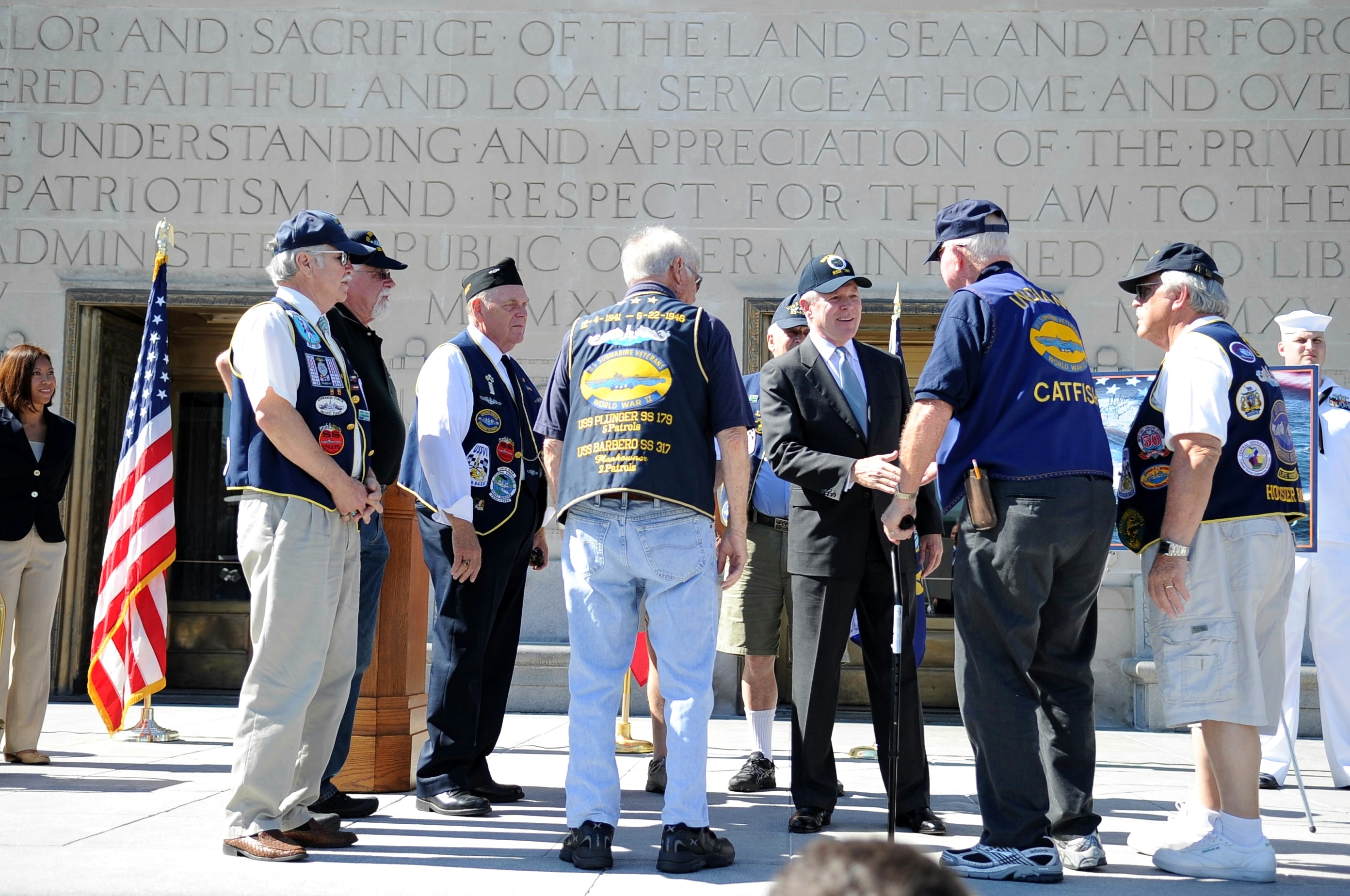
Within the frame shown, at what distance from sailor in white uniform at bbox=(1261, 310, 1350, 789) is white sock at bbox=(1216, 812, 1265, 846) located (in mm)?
2354

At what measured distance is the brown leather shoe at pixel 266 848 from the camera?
364cm

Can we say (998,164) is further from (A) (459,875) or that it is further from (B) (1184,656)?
(A) (459,875)

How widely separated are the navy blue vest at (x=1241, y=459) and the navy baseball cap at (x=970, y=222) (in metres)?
0.77

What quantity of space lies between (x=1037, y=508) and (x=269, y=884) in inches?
98.5

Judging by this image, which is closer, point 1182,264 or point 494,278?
point 1182,264

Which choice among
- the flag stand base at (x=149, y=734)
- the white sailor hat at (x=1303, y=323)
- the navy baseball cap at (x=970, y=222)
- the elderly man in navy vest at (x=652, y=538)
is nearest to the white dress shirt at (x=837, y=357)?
the navy baseball cap at (x=970, y=222)

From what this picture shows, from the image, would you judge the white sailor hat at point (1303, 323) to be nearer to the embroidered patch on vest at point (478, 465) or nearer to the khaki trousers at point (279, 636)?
the embroidered patch on vest at point (478, 465)

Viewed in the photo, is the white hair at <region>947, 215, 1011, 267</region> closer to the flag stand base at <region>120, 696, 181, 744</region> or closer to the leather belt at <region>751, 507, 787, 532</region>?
the leather belt at <region>751, 507, 787, 532</region>

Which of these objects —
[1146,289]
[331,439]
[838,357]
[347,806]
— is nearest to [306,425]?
[331,439]

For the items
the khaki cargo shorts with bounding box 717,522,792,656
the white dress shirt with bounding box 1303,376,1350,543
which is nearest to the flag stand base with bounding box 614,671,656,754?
the khaki cargo shorts with bounding box 717,522,792,656

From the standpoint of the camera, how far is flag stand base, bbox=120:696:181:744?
6.73 meters

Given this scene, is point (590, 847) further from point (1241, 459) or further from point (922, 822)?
point (1241, 459)

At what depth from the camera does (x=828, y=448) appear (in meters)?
4.65

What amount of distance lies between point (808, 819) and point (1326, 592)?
3343 millimetres
